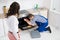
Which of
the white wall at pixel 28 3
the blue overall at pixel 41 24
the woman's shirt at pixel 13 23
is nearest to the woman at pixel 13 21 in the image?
the woman's shirt at pixel 13 23

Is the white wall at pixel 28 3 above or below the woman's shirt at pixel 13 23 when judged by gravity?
above

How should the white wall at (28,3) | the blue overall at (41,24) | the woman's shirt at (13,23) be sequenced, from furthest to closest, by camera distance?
the white wall at (28,3), the blue overall at (41,24), the woman's shirt at (13,23)

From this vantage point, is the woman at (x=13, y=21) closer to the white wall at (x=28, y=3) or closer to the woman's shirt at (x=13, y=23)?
the woman's shirt at (x=13, y=23)

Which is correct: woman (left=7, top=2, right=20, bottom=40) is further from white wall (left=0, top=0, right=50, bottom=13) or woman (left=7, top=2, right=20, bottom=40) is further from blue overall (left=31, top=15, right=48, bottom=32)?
white wall (left=0, top=0, right=50, bottom=13)

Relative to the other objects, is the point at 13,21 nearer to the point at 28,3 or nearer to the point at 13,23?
the point at 13,23

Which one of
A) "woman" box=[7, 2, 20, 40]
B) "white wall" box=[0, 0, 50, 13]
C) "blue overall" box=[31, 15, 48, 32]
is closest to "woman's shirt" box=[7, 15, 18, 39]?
"woman" box=[7, 2, 20, 40]

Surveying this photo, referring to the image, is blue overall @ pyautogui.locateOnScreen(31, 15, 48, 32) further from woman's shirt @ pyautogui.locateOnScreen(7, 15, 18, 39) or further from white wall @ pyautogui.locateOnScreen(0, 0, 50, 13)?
white wall @ pyautogui.locateOnScreen(0, 0, 50, 13)

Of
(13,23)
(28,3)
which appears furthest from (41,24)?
(28,3)

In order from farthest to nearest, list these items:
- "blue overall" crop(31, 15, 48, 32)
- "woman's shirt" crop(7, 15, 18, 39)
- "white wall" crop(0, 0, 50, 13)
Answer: "white wall" crop(0, 0, 50, 13), "blue overall" crop(31, 15, 48, 32), "woman's shirt" crop(7, 15, 18, 39)

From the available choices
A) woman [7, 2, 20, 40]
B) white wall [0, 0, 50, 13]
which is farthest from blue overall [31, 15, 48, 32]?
white wall [0, 0, 50, 13]

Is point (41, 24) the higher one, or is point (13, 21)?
point (13, 21)

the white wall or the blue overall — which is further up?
the white wall

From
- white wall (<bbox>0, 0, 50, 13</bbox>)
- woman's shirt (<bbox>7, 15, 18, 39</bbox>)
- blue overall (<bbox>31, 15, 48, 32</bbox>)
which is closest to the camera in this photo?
woman's shirt (<bbox>7, 15, 18, 39</bbox>)

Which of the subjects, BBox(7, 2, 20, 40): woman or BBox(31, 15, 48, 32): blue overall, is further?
BBox(31, 15, 48, 32): blue overall
